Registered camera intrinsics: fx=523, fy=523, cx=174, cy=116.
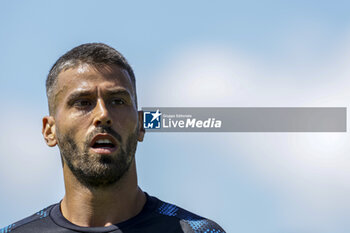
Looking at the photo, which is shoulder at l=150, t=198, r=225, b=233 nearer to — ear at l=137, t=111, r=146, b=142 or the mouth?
ear at l=137, t=111, r=146, b=142

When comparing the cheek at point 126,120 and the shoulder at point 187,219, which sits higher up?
the cheek at point 126,120

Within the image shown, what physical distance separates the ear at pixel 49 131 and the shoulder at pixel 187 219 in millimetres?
1801

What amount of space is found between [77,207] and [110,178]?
767 millimetres

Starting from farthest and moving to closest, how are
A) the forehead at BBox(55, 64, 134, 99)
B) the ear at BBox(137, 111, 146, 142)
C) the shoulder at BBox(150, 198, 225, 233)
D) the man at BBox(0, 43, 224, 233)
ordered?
the ear at BBox(137, 111, 146, 142) < the shoulder at BBox(150, 198, 225, 233) < the forehead at BBox(55, 64, 134, 99) < the man at BBox(0, 43, 224, 233)

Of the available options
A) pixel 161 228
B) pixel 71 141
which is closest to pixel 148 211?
pixel 161 228

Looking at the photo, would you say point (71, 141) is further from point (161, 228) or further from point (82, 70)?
point (161, 228)

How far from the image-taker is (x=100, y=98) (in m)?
7.16

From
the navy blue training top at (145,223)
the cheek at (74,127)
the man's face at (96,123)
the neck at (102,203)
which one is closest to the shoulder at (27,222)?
the navy blue training top at (145,223)

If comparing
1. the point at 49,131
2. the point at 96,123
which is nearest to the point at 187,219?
the point at 96,123

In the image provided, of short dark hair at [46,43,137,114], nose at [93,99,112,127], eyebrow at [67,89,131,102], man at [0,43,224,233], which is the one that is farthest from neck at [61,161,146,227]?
short dark hair at [46,43,137,114]

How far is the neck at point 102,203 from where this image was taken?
7.29 meters

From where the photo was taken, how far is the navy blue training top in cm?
720

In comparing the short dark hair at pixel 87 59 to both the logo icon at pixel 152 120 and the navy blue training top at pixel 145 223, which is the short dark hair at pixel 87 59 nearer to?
the navy blue training top at pixel 145 223

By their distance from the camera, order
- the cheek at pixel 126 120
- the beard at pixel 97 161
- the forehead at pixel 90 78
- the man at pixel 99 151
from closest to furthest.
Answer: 1. the beard at pixel 97 161
2. the man at pixel 99 151
3. the cheek at pixel 126 120
4. the forehead at pixel 90 78
